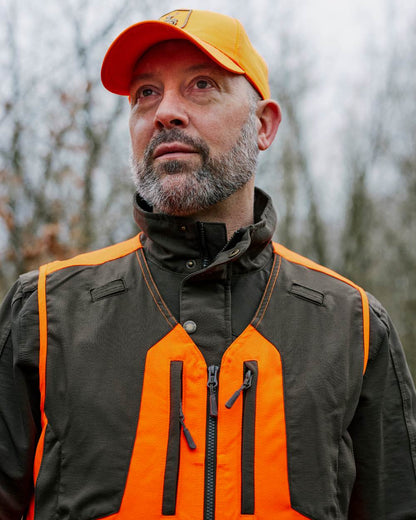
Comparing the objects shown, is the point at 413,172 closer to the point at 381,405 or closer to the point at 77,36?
the point at 77,36

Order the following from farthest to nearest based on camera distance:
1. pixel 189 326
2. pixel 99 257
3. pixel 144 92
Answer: pixel 144 92
pixel 99 257
pixel 189 326

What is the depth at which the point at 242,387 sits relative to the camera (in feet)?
5.67

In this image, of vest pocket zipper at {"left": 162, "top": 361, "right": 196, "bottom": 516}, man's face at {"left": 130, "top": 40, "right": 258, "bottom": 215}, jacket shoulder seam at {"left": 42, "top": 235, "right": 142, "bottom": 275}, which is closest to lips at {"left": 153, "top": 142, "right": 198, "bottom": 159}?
man's face at {"left": 130, "top": 40, "right": 258, "bottom": 215}

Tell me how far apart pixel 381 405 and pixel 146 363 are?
84 cm

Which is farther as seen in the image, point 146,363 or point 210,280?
point 210,280

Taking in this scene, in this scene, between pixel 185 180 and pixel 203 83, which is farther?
pixel 203 83

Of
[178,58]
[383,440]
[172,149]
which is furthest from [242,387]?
[178,58]

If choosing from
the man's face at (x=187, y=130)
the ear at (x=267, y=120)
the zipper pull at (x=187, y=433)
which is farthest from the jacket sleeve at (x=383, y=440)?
the ear at (x=267, y=120)

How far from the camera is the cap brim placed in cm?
204

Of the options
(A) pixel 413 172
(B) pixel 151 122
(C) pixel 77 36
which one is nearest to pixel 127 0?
(C) pixel 77 36

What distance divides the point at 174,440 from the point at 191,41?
137 centimetres

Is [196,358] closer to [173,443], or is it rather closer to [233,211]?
[173,443]

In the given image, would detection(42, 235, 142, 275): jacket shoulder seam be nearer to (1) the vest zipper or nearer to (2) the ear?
(1) the vest zipper

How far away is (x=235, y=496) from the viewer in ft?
5.44
